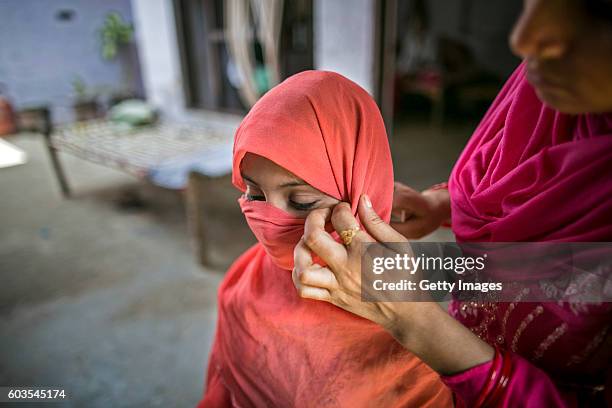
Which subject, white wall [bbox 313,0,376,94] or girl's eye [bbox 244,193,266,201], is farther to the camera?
white wall [bbox 313,0,376,94]

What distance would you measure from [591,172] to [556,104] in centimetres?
19

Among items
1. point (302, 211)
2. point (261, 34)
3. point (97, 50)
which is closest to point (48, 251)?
point (261, 34)

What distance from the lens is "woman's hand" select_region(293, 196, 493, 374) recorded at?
0.62 m

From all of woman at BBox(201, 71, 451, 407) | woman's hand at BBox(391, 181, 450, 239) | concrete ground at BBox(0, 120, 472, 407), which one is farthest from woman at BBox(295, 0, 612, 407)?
concrete ground at BBox(0, 120, 472, 407)

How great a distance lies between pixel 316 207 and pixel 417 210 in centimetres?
40

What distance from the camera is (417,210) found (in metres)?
1.09

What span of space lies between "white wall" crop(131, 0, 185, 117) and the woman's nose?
15.4 ft

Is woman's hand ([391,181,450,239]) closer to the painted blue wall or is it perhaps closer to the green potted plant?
the painted blue wall

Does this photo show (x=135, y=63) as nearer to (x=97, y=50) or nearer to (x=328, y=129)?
(x=97, y=50)

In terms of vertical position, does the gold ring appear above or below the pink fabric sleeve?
above

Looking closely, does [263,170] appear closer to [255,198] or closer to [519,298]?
[255,198]

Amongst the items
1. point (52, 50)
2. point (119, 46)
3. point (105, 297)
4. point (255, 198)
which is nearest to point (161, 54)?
point (52, 50)

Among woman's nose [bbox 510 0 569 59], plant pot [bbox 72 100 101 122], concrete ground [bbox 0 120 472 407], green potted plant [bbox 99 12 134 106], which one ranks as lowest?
concrete ground [bbox 0 120 472 407]

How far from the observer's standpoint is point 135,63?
26.8 ft
